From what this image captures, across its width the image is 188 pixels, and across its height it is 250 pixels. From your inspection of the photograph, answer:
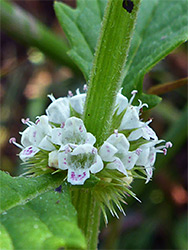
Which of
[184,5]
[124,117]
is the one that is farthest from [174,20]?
[124,117]

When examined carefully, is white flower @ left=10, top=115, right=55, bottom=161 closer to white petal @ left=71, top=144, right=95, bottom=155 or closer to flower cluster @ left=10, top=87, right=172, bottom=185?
flower cluster @ left=10, top=87, right=172, bottom=185

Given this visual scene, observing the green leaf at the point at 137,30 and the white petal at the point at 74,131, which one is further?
the green leaf at the point at 137,30

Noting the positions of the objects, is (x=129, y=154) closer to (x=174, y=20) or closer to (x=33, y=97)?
(x=174, y=20)

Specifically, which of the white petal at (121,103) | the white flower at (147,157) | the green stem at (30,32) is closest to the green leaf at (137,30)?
the white petal at (121,103)

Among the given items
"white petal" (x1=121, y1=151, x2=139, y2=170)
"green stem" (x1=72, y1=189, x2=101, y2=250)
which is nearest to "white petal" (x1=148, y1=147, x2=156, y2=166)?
"white petal" (x1=121, y1=151, x2=139, y2=170)

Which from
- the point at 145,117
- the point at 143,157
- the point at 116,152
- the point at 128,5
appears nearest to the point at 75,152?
the point at 116,152

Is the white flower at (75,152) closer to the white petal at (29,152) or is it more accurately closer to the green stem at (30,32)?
the white petal at (29,152)

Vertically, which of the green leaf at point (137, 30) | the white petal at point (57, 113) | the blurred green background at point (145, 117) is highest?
the green leaf at point (137, 30)

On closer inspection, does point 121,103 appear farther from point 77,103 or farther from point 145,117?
point 145,117
